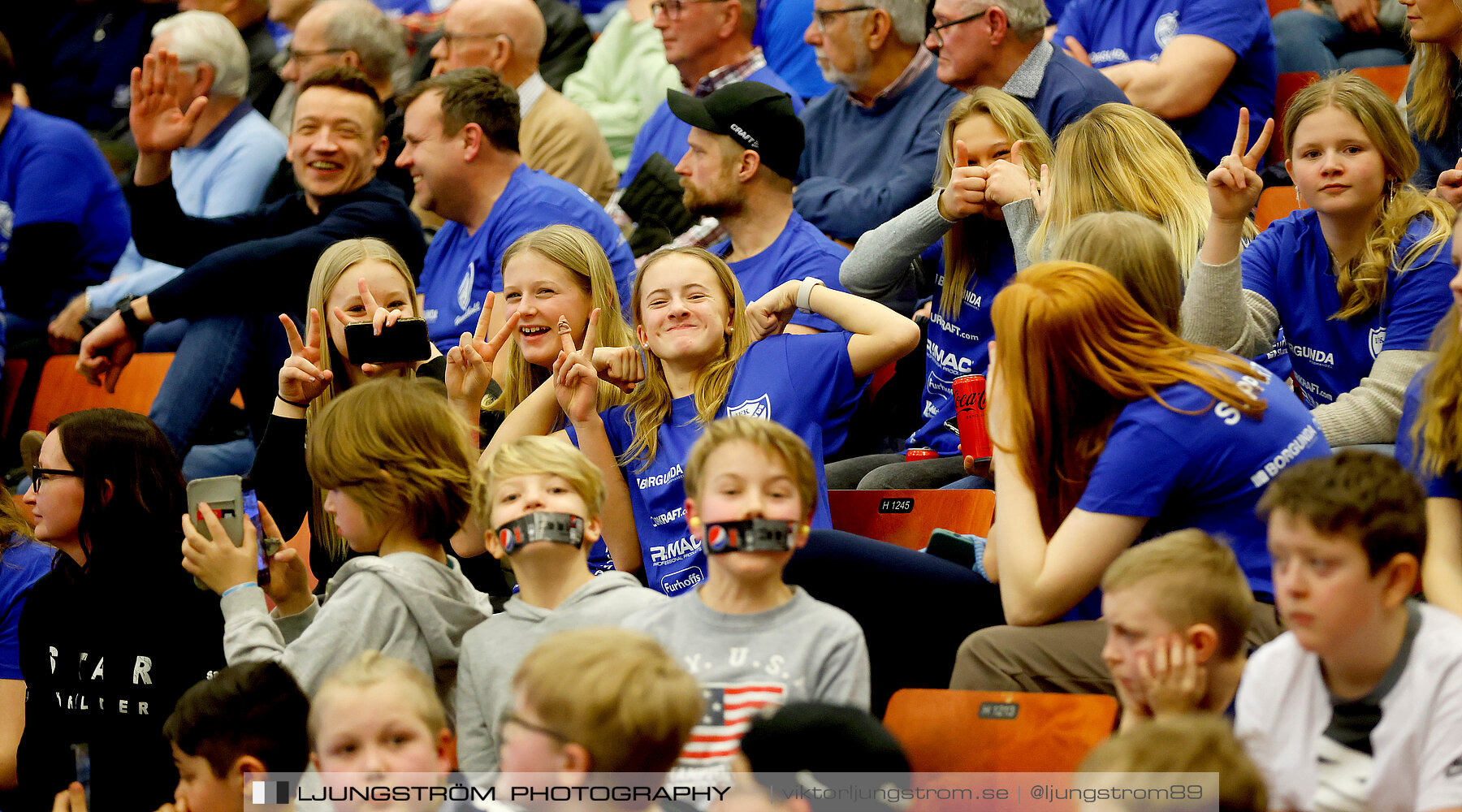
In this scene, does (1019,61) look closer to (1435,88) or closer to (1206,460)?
(1435,88)

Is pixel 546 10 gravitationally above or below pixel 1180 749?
above

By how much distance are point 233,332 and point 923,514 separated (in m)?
2.50

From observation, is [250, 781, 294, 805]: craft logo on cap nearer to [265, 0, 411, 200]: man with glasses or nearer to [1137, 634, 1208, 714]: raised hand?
[1137, 634, 1208, 714]: raised hand

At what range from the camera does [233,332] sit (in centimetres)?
465

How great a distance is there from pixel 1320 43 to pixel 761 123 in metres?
1.98

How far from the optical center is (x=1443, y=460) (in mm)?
2363

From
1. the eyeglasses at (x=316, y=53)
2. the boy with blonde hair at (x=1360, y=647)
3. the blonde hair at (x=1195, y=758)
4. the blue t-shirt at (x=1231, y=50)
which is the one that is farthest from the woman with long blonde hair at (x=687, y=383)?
the eyeglasses at (x=316, y=53)

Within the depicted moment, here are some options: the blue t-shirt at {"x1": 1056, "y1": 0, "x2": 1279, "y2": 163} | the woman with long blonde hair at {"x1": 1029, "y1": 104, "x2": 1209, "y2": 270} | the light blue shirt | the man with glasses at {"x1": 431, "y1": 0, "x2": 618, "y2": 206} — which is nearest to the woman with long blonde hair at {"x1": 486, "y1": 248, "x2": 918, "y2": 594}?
the woman with long blonde hair at {"x1": 1029, "y1": 104, "x2": 1209, "y2": 270}

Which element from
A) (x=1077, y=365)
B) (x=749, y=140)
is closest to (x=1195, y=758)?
(x=1077, y=365)

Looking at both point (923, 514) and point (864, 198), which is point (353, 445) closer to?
point (923, 514)

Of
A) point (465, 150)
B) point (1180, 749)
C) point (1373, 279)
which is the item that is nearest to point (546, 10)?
point (465, 150)

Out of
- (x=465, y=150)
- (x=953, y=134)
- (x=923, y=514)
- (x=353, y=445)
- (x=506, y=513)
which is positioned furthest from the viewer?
(x=465, y=150)

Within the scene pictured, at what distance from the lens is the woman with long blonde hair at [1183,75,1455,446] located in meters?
2.97

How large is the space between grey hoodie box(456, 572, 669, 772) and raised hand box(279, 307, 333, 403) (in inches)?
41.4
